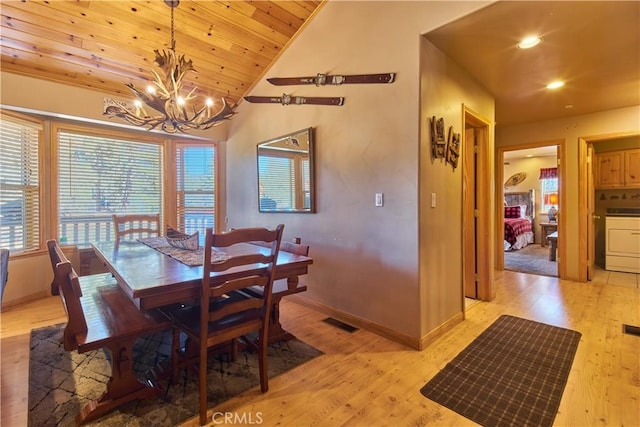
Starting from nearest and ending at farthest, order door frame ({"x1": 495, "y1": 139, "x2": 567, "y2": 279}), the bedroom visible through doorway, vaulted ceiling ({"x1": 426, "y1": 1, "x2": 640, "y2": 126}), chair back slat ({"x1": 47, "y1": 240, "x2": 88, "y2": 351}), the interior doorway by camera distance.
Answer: chair back slat ({"x1": 47, "y1": 240, "x2": 88, "y2": 351})
vaulted ceiling ({"x1": 426, "y1": 1, "x2": 640, "y2": 126})
the interior doorway
door frame ({"x1": 495, "y1": 139, "x2": 567, "y2": 279})
the bedroom visible through doorway

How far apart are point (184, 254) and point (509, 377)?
2373mm

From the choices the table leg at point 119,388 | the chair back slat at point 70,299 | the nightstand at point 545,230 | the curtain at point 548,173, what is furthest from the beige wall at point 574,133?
the chair back slat at point 70,299

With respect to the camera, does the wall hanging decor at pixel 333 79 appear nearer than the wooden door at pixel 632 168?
Yes

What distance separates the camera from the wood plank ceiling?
272cm

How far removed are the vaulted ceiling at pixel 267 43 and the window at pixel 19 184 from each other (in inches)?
26.5

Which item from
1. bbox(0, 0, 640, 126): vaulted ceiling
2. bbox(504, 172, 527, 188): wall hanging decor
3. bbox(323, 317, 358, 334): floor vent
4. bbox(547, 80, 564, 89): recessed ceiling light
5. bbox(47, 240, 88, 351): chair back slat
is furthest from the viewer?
bbox(504, 172, 527, 188): wall hanging decor

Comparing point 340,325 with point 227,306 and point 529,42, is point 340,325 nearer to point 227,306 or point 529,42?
point 227,306

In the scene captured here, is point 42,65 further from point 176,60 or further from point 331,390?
point 331,390

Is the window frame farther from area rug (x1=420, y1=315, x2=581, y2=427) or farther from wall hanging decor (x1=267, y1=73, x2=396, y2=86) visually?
area rug (x1=420, y1=315, x2=581, y2=427)

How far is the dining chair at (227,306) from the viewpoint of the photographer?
1.53 m

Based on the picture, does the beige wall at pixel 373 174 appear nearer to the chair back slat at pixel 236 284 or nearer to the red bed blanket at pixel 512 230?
the chair back slat at pixel 236 284

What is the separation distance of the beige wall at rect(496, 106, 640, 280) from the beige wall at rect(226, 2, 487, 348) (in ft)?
8.78

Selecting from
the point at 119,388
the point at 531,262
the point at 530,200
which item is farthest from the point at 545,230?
the point at 119,388

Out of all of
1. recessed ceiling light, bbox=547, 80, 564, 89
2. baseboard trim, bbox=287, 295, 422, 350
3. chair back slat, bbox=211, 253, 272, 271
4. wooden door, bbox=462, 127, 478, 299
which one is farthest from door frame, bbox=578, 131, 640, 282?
chair back slat, bbox=211, 253, 272, 271
